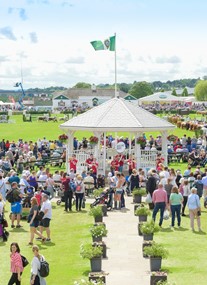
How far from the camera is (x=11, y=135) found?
59.8m

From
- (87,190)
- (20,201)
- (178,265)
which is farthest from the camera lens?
A: (87,190)

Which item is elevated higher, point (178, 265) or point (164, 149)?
point (164, 149)

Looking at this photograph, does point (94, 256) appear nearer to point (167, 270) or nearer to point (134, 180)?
point (167, 270)

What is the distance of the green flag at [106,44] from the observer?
38.2 m

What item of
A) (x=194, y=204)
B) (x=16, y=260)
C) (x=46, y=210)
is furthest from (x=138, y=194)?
(x=16, y=260)

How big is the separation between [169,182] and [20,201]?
5.32 meters

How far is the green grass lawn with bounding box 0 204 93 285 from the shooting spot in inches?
652

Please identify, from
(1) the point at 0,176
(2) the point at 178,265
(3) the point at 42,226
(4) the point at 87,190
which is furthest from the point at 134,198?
(2) the point at 178,265

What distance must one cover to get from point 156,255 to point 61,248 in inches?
166

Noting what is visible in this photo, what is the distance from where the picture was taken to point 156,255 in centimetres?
1614

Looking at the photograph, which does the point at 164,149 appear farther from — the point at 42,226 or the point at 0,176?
the point at 42,226

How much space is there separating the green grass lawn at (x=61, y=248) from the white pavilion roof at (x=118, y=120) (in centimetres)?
743

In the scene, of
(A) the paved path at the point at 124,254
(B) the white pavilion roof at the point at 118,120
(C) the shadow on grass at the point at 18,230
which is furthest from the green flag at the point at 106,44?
(C) the shadow on grass at the point at 18,230

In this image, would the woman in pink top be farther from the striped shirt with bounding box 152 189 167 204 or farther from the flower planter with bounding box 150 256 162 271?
the striped shirt with bounding box 152 189 167 204
